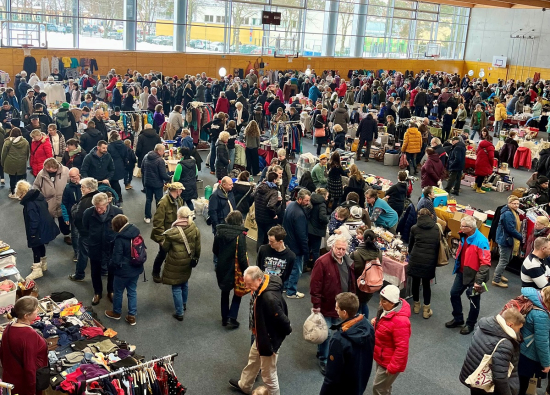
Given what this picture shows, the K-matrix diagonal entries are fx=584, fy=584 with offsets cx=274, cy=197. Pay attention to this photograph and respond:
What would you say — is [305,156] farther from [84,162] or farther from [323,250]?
→ [84,162]

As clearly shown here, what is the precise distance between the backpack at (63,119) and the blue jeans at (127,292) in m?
6.83

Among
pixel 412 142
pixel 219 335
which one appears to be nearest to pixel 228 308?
pixel 219 335

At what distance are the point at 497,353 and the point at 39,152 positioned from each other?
8429 millimetres

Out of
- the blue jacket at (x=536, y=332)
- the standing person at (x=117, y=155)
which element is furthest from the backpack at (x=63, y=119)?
the blue jacket at (x=536, y=332)

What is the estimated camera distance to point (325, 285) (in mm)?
6066

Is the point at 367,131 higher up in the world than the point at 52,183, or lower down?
higher up

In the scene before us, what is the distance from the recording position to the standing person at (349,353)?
453 cm

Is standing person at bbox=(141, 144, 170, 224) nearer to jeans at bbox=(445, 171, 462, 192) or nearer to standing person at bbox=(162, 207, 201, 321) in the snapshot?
standing person at bbox=(162, 207, 201, 321)

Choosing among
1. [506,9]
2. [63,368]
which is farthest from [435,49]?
[63,368]

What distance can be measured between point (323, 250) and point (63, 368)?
4.67 meters

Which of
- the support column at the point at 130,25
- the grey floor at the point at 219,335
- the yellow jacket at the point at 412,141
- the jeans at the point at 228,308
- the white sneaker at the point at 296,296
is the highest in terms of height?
the support column at the point at 130,25

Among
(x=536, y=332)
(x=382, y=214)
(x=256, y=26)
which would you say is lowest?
(x=536, y=332)

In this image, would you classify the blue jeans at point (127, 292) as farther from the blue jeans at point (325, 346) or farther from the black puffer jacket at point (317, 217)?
the black puffer jacket at point (317, 217)

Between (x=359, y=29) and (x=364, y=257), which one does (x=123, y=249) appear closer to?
(x=364, y=257)
